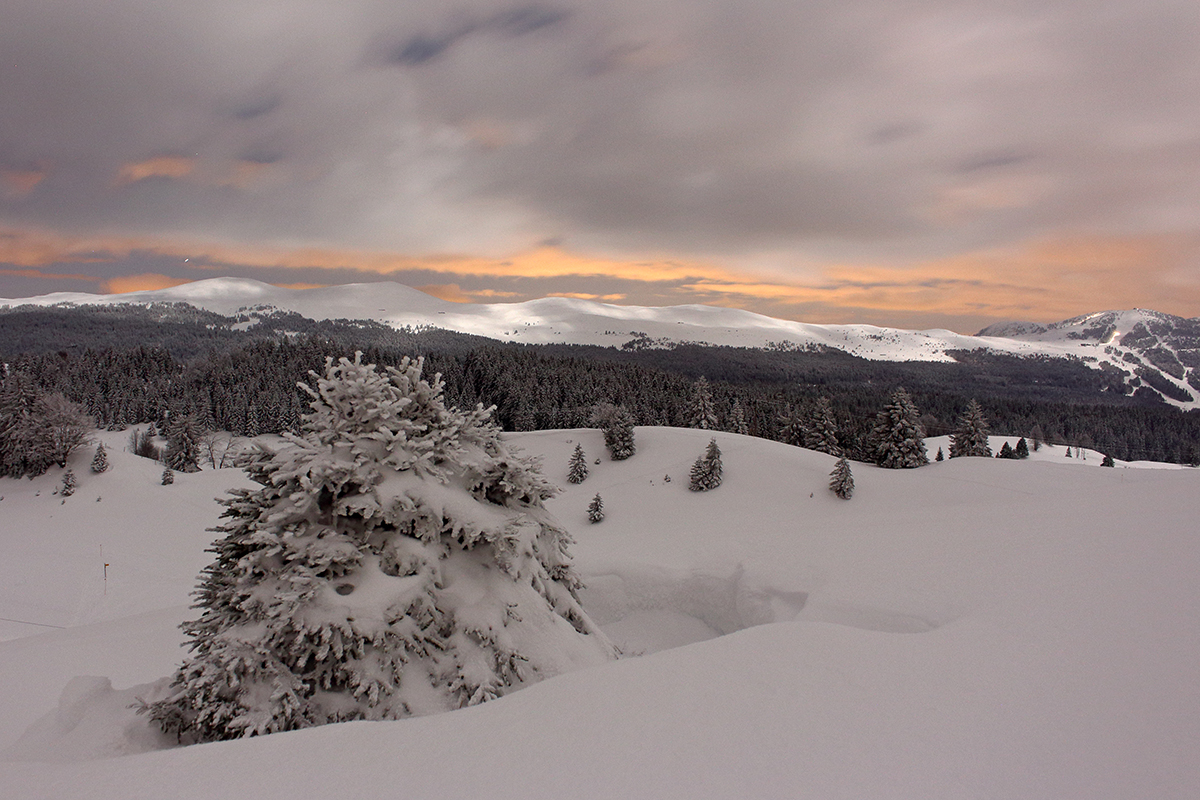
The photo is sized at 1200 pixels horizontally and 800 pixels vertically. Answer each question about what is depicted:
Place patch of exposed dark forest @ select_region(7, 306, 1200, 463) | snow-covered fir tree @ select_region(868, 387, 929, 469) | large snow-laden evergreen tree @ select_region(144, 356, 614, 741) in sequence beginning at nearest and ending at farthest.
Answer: large snow-laden evergreen tree @ select_region(144, 356, 614, 741), snow-covered fir tree @ select_region(868, 387, 929, 469), patch of exposed dark forest @ select_region(7, 306, 1200, 463)

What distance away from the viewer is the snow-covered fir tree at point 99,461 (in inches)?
1773

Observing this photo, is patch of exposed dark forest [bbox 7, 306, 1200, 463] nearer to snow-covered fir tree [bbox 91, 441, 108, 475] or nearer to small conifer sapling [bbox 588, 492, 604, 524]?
small conifer sapling [bbox 588, 492, 604, 524]

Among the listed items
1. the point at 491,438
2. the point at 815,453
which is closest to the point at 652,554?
the point at 491,438

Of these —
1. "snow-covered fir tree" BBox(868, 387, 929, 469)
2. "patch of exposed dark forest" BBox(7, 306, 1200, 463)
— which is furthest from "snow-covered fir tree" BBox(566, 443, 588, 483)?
"snow-covered fir tree" BBox(868, 387, 929, 469)

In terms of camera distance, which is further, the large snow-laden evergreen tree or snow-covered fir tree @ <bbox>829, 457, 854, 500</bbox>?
snow-covered fir tree @ <bbox>829, 457, 854, 500</bbox>

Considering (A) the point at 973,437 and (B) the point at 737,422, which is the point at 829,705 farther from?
(B) the point at 737,422

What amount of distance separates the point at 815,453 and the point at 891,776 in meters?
49.8

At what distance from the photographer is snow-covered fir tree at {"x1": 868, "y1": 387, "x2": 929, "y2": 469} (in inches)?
1828

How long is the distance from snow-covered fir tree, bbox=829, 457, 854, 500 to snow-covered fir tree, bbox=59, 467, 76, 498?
2469 inches

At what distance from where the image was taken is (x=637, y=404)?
8469 cm

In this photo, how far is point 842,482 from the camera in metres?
40.5

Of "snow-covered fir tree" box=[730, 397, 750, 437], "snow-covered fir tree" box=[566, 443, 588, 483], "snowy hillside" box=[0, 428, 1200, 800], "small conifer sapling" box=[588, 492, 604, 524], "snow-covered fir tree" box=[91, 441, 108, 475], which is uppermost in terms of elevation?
"snowy hillside" box=[0, 428, 1200, 800]

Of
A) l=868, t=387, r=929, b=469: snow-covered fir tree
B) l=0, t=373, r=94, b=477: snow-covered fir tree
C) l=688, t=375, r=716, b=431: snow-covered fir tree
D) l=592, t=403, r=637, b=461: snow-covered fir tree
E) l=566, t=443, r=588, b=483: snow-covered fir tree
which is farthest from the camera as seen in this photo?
l=688, t=375, r=716, b=431: snow-covered fir tree

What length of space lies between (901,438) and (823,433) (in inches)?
433
